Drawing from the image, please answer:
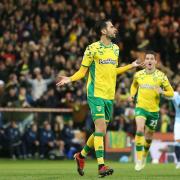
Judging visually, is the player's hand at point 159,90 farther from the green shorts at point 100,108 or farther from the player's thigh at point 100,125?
the player's thigh at point 100,125

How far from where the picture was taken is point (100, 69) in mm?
14484

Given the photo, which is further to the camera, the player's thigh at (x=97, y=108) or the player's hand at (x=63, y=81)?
the player's thigh at (x=97, y=108)

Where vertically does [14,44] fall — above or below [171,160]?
above

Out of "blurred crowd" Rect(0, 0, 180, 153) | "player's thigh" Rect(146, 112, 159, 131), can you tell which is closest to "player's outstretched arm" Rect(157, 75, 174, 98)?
"player's thigh" Rect(146, 112, 159, 131)

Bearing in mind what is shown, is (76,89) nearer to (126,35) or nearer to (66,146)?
(66,146)

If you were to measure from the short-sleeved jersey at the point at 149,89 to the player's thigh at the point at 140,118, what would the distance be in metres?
0.12

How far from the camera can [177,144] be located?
22.3 meters

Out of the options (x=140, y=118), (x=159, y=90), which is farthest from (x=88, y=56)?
(x=140, y=118)

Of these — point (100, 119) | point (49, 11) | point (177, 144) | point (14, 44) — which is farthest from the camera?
point (49, 11)

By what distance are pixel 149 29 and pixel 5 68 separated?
23.0ft

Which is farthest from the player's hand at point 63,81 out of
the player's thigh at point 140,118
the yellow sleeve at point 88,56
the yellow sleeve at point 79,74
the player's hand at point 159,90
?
the player's thigh at point 140,118

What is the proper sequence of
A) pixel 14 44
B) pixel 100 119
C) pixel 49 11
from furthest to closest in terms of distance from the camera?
1. pixel 49 11
2. pixel 14 44
3. pixel 100 119

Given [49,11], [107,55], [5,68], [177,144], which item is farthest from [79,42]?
→ [107,55]

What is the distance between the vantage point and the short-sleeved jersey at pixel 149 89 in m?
17.8
